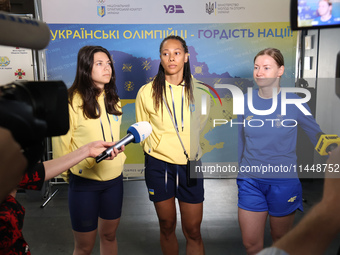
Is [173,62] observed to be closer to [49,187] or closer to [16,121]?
[16,121]

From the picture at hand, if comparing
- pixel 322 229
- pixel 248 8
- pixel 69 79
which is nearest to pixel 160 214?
pixel 322 229

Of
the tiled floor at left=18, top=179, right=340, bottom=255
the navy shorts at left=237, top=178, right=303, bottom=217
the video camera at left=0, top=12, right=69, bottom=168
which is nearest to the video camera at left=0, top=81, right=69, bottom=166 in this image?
the video camera at left=0, top=12, right=69, bottom=168

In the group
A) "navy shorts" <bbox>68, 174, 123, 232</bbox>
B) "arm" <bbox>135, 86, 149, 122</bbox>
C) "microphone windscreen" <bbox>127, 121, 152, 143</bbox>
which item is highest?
"arm" <bbox>135, 86, 149, 122</bbox>

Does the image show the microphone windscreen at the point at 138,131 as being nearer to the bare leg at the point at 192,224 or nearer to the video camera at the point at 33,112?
the bare leg at the point at 192,224

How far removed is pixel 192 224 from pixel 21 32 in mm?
2151

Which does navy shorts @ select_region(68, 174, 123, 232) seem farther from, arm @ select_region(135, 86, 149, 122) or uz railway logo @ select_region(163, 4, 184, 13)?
uz railway logo @ select_region(163, 4, 184, 13)

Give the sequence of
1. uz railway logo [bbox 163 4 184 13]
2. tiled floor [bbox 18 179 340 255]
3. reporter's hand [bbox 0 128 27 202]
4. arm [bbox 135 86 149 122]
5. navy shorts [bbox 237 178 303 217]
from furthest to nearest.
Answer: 1. uz railway logo [bbox 163 4 184 13]
2. tiled floor [bbox 18 179 340 255]
3. arm [bbox 135 86 149 122]
4. navy shorts [bbox 237 178 303 217]
5. reporter's hand [bbox 0 128 27 202]

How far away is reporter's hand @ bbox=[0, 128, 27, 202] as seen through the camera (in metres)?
0.41

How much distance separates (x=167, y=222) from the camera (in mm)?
2455

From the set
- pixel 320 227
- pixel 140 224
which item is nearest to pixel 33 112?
pixel 320 227

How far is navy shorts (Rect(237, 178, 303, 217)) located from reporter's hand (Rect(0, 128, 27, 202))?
6.28ft

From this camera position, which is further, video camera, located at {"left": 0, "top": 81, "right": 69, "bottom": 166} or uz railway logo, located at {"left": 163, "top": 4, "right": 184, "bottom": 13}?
uz railway logo, located at {"left": 163, "top": 4, "right": 184, "bottom": 13}

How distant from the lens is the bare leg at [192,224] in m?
2.42

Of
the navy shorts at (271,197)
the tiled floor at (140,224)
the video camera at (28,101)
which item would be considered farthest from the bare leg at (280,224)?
the video camera at (28,101)
